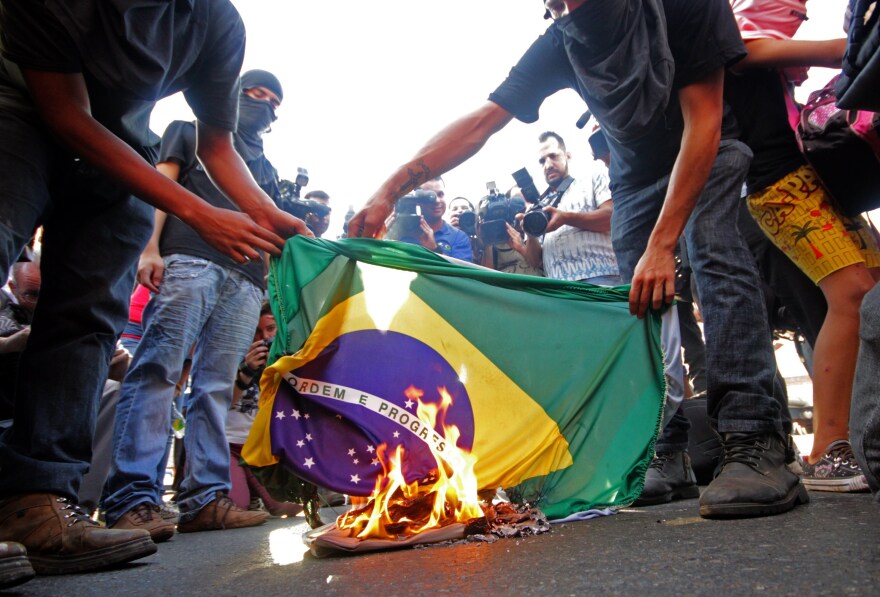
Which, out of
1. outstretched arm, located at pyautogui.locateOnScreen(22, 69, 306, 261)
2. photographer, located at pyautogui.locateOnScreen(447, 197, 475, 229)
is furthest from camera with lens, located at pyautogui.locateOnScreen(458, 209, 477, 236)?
outstretched arm, located at pyautogui.locateOnScreen(22, 69, 306, 261)

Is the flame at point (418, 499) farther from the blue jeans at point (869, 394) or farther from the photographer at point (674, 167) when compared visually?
the blue jeans at point (869, 394)

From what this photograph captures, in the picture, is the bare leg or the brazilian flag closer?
the brazilian flag

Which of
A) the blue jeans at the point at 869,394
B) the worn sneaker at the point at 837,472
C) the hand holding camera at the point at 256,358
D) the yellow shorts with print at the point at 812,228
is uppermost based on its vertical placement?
the yellow shorts with print at the point at 812,228

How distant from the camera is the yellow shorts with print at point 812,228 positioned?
243 cm

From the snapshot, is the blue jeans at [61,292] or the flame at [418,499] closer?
the blue jeans at [61,292]

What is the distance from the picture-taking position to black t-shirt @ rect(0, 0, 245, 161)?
1638 mm

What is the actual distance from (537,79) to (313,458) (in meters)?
1.69

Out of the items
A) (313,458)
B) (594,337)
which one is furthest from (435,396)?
(594,337)

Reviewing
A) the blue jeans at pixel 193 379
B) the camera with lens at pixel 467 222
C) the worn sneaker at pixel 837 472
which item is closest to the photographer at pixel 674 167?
the worn sneaker at pixel 837 472

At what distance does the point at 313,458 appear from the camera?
2.04m

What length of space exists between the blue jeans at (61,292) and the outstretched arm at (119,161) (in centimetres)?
10

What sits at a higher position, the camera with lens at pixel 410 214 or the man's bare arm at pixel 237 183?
the camera with lens at pixel 410 214

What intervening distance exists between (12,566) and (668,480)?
7.02ft

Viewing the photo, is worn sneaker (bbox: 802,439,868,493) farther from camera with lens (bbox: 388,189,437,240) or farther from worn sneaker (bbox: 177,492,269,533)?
camera with lens (bbox: 388,189,437,240)
